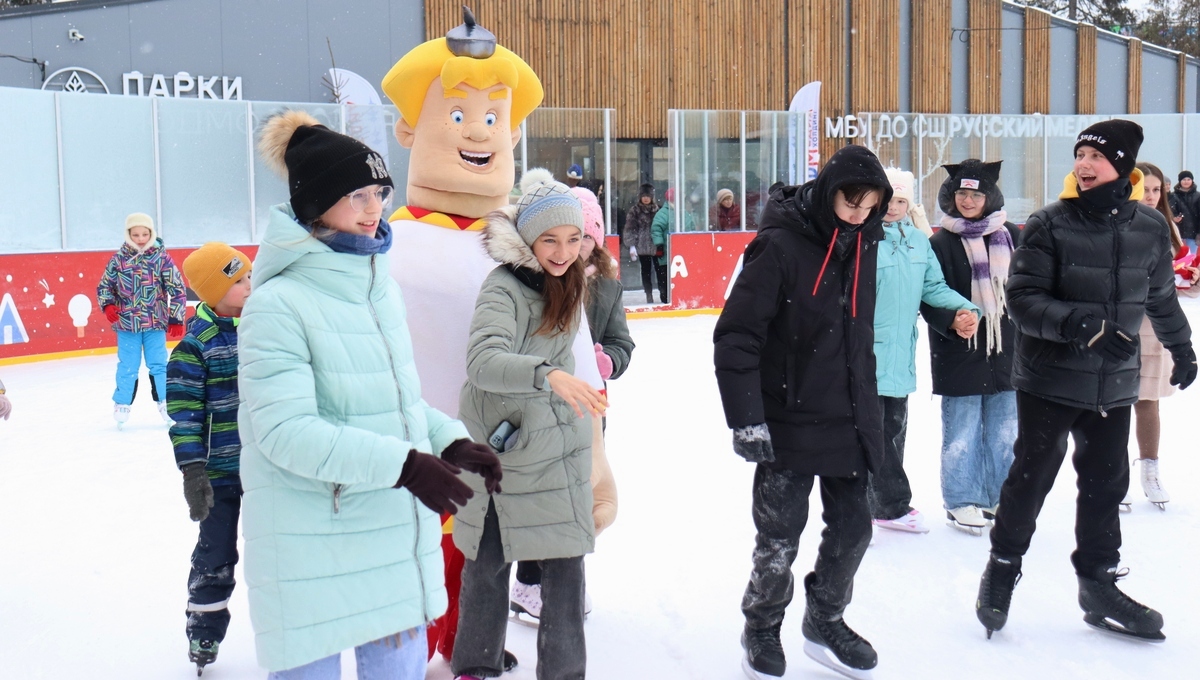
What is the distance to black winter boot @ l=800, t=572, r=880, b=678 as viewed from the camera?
2.95m

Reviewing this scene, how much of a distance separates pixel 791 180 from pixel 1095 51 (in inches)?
347

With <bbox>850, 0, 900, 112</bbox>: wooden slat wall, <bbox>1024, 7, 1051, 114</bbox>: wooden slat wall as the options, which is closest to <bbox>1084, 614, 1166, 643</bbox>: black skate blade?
<bbox>850, 0, 900, 112</bbox>: wooden slat wall

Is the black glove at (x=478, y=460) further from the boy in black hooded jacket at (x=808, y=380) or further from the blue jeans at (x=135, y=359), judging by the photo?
the blue jeans at (x=135, y=359)

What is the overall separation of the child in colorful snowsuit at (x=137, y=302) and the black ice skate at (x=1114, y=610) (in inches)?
206

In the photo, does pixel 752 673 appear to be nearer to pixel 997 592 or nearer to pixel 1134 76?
pixel 997 592

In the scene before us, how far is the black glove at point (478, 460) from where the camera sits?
2.09 metres

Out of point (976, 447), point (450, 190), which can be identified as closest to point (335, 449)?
point (450, 190)

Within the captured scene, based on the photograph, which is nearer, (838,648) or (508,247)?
(508,247)

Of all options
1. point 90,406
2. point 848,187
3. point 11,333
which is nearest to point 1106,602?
point 848,187

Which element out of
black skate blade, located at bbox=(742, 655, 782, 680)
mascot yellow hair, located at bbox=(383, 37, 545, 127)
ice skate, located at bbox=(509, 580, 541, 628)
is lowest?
black skate blade, located at bbox=(742, 655, 782, 680)

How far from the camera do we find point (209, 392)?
3.01 meters

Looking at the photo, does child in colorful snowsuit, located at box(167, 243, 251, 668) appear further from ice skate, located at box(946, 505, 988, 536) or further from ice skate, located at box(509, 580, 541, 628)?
ice skate, located at box(946, 505, 988, 536)

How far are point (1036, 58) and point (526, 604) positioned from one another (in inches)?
720

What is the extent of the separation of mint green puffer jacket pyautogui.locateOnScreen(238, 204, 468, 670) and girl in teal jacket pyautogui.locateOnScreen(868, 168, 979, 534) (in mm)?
2363
